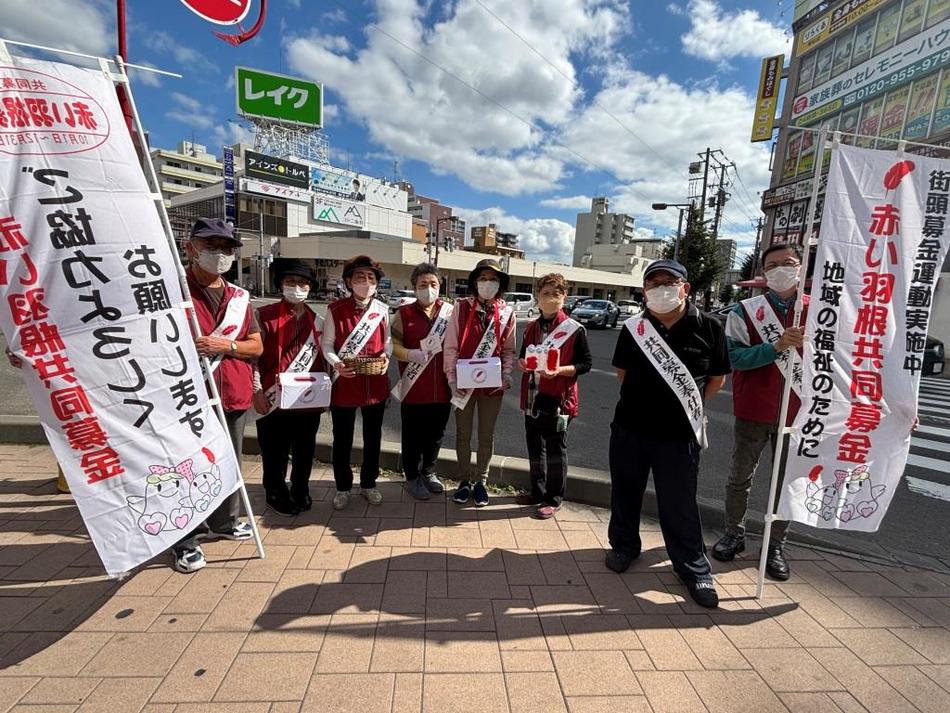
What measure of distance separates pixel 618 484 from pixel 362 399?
1960 mm

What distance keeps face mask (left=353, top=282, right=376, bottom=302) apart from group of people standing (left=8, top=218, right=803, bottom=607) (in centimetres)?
1

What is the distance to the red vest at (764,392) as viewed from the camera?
288cm

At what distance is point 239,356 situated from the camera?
2.87 metres

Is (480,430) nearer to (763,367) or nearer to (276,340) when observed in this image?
(276,340)

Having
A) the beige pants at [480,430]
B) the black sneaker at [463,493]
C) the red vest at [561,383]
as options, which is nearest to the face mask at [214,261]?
the beige pants at [480,430]

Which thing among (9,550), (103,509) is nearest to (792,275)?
(103,509)

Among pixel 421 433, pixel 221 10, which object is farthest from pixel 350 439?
pixel 221 10

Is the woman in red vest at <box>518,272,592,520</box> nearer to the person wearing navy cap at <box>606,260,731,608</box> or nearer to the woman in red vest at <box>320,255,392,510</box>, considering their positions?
the person wearing navy cap at <box>606,260,731,608</box>

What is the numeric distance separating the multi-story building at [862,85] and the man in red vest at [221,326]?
1517 cm

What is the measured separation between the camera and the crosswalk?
480 cm

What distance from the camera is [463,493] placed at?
3.78 metres

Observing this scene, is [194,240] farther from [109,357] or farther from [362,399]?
[362,399]

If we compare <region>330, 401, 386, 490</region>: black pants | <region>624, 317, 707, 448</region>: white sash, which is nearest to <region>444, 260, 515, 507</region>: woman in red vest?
<region>330, 401, 386, 490</region>: black pants

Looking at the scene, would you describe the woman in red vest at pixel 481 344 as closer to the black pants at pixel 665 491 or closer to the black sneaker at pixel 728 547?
the black pants at pixel 665 491
